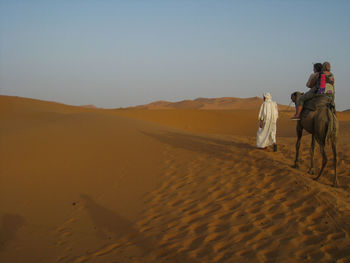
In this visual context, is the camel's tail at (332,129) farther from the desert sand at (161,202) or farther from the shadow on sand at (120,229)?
the shadow on sand at (120,229)

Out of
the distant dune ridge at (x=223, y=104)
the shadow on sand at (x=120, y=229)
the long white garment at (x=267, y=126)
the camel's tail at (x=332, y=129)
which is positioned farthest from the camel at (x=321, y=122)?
the distant dune ridge at (x=223, y=104)

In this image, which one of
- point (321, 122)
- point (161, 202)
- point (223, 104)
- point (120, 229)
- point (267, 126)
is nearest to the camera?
point (120, 229)

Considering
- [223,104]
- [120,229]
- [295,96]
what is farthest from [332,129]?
[223,104]

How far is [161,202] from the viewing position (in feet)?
20.8

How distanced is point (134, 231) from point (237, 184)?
2756 mm

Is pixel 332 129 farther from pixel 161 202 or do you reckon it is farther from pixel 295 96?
pixel 161 202

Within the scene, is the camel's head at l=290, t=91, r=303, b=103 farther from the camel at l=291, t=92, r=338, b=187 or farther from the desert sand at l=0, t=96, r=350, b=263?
the desert sand at l=0, t=96, r=350, b=263

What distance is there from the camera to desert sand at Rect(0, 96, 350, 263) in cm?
434

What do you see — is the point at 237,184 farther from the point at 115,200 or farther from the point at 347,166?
the point at 347,166

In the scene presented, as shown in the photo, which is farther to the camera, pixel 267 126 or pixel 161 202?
pixel 267 126

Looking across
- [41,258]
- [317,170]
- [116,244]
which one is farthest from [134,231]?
[317,170]

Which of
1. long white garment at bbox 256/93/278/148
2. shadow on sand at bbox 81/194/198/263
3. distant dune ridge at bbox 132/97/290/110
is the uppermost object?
distant dune ridge at bbox 132/97/290/110

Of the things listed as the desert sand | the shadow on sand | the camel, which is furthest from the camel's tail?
the shadow on sand

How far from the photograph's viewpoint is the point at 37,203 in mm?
6789
